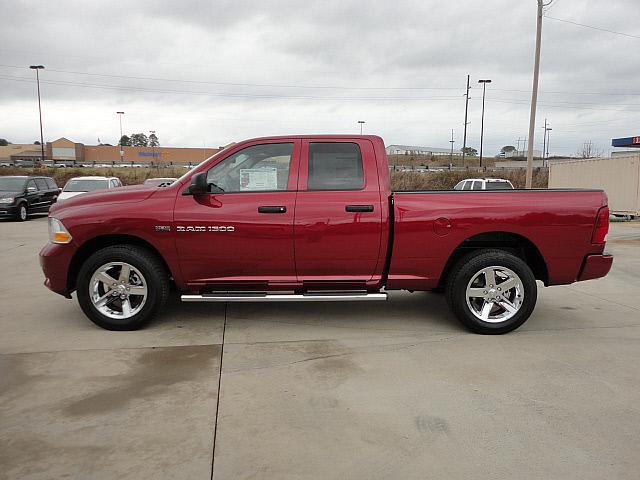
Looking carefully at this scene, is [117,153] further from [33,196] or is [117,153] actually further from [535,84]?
[535,84]

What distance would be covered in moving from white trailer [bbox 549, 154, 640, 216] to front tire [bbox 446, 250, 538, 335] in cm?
1578

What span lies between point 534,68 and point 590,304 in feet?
52.4

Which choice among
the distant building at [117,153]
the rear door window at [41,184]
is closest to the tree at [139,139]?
the distant building at [117,153]

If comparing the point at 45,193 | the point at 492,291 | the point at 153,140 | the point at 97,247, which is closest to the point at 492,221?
the point at 492,291

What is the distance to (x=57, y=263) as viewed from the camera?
4805mm

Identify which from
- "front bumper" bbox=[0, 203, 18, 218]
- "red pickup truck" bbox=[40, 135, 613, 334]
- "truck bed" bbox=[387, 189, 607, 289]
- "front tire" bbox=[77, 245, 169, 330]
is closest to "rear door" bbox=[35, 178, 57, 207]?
"front bumper" bbox=[0, 203, 18, 218]

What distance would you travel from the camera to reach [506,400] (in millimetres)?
3441

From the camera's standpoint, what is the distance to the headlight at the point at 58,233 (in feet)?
15.6

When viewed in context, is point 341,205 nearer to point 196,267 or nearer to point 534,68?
point 196,267

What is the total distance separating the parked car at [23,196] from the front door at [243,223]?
14515mm

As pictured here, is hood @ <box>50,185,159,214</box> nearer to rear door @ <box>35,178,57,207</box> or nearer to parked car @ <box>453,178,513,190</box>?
parked car @ <box>453,178,513,190</box>

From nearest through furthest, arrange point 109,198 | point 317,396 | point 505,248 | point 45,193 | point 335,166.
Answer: point 317,396 → point 109,198 → point 335,166 → point 505,248 → point 45,193

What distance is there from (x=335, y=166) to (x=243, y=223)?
109 centimetres

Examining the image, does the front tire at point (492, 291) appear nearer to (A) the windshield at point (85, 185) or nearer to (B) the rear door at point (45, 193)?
(A) the windshield at point (85, 185)
